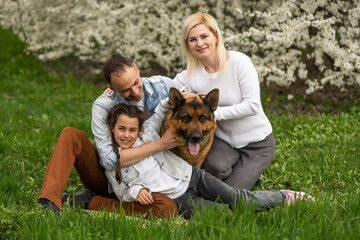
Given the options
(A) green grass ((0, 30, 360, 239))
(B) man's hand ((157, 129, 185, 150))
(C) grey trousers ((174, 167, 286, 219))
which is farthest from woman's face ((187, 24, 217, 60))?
(A) green grass ((0, 30, 360, 239))

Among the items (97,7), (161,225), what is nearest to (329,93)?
(97,7)

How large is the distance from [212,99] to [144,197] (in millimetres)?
1068

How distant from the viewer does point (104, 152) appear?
11.0 ft

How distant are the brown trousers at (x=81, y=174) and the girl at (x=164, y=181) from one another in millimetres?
104

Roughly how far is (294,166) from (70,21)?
22.9 ft

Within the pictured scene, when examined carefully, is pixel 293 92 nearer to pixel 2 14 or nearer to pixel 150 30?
pixel 150 30

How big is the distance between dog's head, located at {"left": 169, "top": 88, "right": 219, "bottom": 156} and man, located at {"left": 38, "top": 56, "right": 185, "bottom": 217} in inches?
4.5

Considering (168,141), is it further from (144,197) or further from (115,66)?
(115,66)

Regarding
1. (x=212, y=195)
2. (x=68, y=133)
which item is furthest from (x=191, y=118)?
(x=68, y=133)

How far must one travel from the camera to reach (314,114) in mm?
7137

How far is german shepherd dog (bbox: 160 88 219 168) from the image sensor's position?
3.42 m

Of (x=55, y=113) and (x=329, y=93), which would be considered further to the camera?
(x=329, y=93)

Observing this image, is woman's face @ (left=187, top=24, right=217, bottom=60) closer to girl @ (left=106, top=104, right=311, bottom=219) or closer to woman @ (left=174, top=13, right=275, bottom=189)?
woman @ (left=174, top=13, right=275, bottom=189)

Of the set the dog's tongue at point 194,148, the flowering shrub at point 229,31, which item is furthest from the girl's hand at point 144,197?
the flowering shrub at point 229,31
